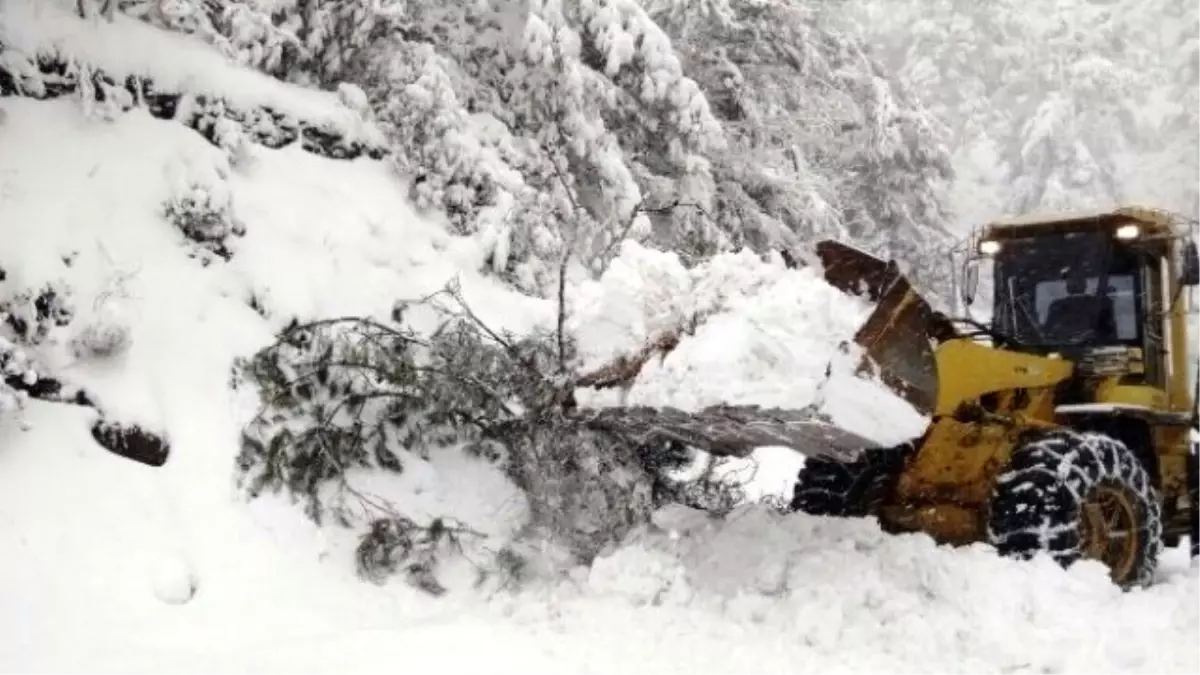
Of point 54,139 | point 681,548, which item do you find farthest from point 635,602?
point 54,139

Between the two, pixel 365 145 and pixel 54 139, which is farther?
pixel 365 145

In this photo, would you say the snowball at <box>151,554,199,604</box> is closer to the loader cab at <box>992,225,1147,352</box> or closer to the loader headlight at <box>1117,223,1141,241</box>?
the loader cab at <box>992,225,1147,352</box>

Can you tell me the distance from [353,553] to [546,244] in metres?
3.34

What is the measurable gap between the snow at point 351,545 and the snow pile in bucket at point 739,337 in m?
0.01

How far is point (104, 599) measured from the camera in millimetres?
5137

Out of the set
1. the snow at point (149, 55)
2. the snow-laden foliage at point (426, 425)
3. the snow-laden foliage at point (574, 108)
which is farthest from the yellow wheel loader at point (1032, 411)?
the snow at point (149, 55)

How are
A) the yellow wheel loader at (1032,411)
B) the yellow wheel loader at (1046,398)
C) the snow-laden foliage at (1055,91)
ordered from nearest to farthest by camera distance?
the yellow wheel loader at (1032,411), the yellow wheel loader at (1046,398), the snow-laden foliage at (1055,91)

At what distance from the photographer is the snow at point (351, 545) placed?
4.97 m

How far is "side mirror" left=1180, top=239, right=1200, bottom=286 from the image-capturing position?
24.4 feet

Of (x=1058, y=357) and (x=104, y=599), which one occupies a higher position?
(x=1058, y=357)

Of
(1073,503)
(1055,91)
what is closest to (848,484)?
(1073,503)

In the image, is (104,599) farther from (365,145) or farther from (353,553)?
(365,145)

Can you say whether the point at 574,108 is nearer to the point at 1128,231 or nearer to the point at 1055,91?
the point at 1128,231

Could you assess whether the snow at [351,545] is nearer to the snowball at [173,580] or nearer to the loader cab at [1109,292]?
the snowball at [173,580]
